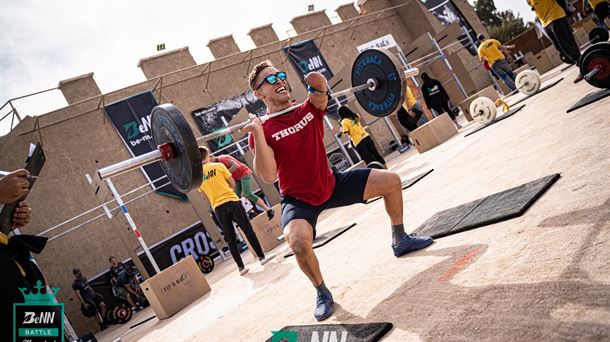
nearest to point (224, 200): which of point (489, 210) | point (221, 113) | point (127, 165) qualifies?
point (127, 165)

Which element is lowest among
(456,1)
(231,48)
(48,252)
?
(48,252)

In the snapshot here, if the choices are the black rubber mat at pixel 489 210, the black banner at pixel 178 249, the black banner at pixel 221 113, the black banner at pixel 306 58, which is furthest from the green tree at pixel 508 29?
the black rubber mat at pixel 489 210

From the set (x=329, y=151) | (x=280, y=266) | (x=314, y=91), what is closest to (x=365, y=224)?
(x=280, y=266)

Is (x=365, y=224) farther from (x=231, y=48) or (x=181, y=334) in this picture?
(x=231, y=48)

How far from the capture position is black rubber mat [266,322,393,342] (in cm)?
154

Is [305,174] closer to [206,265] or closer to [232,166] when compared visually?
[232,166]

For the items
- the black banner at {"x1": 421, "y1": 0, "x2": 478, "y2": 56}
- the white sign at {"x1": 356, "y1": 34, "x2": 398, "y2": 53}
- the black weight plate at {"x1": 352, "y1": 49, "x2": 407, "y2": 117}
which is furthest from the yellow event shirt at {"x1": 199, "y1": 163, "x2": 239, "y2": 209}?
the black banner at {"x1": 421, "y1": 0, "x2": 478, "y2": 56}

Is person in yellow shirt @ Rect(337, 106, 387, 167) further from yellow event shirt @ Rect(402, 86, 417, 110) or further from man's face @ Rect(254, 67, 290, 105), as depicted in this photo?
man's face @ Rect(254, 67, 290, 105)

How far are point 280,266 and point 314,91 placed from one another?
2233mm

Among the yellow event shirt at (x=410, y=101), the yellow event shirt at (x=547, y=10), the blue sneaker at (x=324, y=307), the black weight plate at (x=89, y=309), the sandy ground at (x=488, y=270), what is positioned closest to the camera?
the sandy ground at (x=488, y=270)

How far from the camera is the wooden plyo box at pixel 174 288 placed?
4.56 m

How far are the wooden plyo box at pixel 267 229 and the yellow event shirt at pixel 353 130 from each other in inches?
69.6

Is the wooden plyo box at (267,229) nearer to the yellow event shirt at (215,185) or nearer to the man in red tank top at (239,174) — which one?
the man in red tank top at (239,174)

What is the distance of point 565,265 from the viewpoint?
1.34 metres
